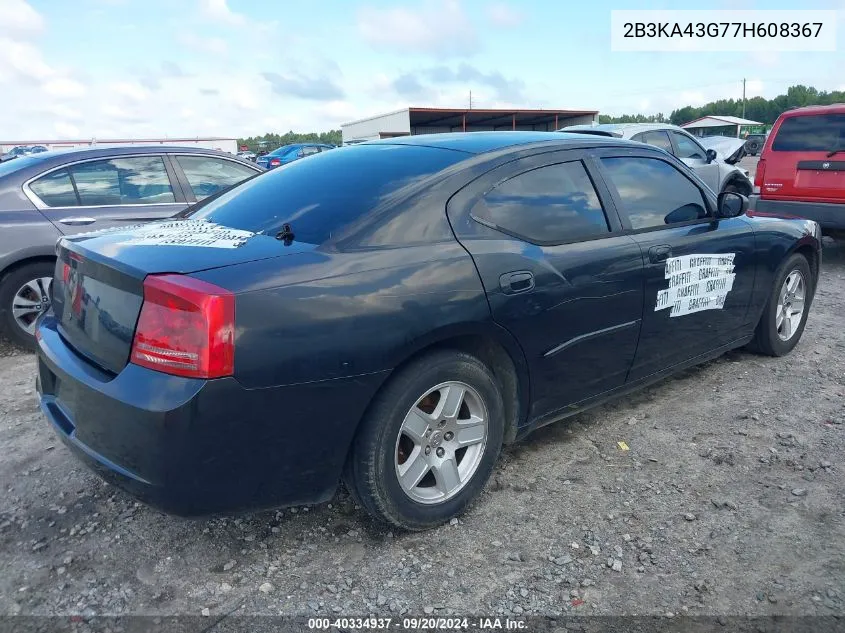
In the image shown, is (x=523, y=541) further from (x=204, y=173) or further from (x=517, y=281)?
(x=204, y=173)

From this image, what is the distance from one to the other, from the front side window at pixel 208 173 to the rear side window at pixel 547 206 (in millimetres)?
3276

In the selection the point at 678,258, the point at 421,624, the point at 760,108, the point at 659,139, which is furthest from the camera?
the point at 760,108

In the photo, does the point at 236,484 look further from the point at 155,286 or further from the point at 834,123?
the point at 834,123

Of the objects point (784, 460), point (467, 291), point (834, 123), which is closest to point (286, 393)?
point (467, 291)

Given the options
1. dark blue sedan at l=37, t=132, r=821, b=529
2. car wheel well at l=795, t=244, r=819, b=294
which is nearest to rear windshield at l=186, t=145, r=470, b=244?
dark blue sedan at l=37, t=132, r=821, b=529

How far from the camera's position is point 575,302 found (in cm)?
→ 300

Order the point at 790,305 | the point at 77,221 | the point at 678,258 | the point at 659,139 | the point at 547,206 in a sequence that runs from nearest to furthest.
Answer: the point at 547,206
the point at 678,258
the point at 790,305
the point at 77,221
the point at 659,139

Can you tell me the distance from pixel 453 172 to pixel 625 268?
1038 millimetres

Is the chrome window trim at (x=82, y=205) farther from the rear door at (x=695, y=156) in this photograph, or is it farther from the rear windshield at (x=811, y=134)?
the rear door at (x=695, y=156)

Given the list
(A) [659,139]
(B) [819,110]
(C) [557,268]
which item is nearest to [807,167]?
(B) [819,110]

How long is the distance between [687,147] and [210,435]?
1036cm

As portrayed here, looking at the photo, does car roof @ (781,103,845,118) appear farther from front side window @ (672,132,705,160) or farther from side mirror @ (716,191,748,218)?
side mirror @ (716,191,748,218)

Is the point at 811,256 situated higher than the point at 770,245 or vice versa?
the point at 770,245

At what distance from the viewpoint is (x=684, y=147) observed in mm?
10594
